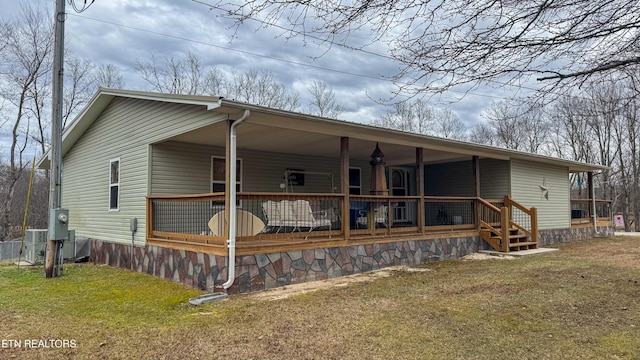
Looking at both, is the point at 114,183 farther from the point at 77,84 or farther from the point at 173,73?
the point at 77,84

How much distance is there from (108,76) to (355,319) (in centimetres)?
2326

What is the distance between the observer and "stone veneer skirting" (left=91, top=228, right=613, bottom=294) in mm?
6293

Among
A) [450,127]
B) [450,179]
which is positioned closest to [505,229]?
[450,179]

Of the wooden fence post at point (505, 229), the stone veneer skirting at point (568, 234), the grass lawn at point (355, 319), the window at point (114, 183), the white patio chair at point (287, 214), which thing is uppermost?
the window at point (114, 183)

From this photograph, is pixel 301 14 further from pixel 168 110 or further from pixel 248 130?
pixel 168 110

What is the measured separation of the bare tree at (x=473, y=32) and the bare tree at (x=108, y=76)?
22.7 m

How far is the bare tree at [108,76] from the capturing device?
74.8ft

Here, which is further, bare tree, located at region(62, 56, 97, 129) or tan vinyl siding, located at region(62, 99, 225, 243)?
bare tree, located at region(62, 56, 97, 129)

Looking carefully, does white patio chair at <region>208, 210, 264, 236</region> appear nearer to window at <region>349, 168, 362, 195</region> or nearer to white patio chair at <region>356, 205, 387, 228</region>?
white patio chair at <region>356, 205, 387, 228</region>

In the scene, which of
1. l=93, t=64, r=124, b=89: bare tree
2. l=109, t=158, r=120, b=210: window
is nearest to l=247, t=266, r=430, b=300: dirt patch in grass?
l=109, t=158, r=120, b=210: window

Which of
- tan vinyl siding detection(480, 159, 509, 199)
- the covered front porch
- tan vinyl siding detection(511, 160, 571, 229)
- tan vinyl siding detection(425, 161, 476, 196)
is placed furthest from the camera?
tan vinyl siding detection(425, 161, 476, 196)

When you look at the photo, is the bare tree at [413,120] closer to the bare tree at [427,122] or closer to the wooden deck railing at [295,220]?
the bare tree at [427,122]

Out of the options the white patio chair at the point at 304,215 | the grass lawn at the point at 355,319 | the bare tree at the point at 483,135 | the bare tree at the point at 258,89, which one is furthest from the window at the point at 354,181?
the bare tree at the point at 483,135

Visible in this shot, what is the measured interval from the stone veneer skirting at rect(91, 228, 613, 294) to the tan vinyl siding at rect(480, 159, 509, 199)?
245 cm
